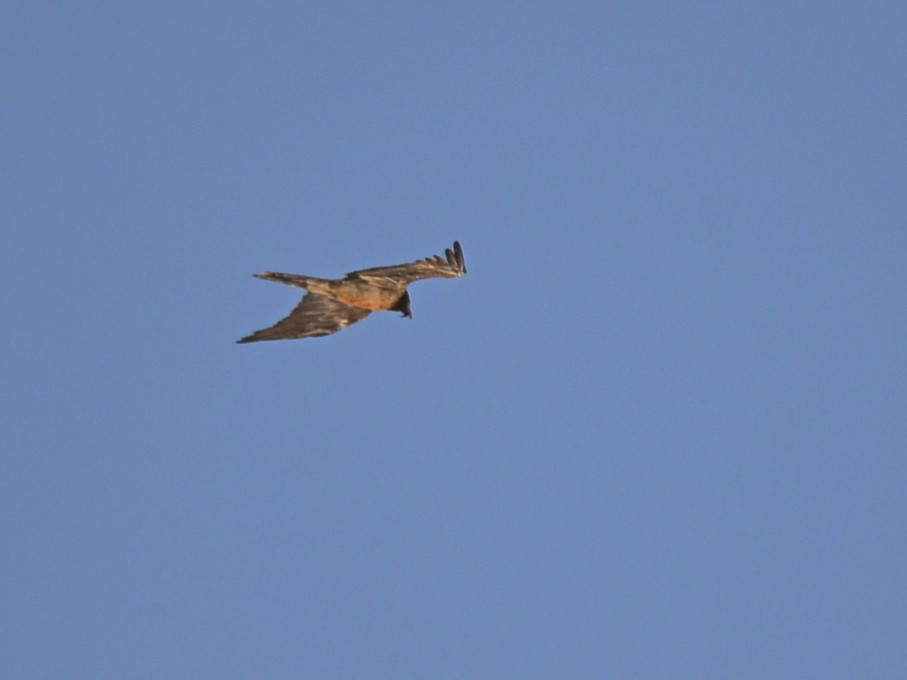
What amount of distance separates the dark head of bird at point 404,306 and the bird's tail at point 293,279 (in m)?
2.03

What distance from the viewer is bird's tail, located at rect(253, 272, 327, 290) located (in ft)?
81.1

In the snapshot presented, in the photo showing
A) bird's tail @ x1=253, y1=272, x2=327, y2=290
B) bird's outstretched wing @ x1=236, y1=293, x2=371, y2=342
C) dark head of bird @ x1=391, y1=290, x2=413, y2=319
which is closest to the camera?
bird's tail @ x1=253, y1=272, x2=327, y2=290

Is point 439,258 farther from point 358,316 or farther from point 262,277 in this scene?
point 262,277

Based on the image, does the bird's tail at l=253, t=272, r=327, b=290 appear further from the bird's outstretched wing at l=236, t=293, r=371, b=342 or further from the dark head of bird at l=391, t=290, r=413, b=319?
the dark head of bird at l=391, t=290, r=413, b=319

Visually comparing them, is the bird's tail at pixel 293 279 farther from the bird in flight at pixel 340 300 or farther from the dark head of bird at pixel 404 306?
the dark head of bird at pixel 404 306

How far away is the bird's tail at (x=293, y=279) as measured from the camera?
81.1 feet

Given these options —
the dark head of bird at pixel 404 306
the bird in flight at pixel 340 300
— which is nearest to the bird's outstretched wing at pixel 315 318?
the bird in flight at pixel 340 300

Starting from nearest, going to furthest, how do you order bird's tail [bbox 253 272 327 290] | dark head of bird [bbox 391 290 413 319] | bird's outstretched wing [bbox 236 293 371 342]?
bird's tail [bbox 253 272 327 290], bird's outstretched wing [bbox 236 293 371 342], dark head of bird [bbox 391 290 413 319]

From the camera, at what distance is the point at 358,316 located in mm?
26156

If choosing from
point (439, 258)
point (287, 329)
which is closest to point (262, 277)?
point (287, 329)

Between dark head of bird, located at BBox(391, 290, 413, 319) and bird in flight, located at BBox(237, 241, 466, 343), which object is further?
dark head of bird, located at BBox(391, 290, 413, 319)

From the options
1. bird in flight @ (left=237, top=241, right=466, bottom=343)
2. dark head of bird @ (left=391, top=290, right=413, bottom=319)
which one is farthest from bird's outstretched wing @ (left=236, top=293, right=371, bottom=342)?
dark head of bird @ (left=391, top=290, right=413, bottom=319)

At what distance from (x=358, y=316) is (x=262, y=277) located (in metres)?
2.60

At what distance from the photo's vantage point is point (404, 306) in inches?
1051
